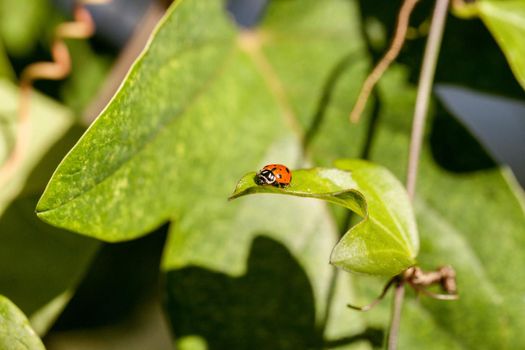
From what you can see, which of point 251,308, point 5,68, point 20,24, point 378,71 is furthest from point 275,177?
point 20,24

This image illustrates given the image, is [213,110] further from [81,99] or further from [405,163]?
[81,99]

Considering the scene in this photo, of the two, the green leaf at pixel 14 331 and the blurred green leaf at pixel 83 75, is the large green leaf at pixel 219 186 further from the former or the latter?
the blurred green leaf at pixel 83 75

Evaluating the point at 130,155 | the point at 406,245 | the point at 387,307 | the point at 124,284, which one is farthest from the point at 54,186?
the point at 124,284

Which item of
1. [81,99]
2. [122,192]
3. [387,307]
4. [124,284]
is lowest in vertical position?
[124,284]

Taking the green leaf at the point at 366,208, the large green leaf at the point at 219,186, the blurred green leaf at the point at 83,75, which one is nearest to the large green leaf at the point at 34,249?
the large green leaf at the point at 219,186

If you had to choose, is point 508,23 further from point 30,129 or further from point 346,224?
point 30,129

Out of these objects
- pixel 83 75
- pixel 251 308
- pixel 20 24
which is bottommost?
pixel 251 308

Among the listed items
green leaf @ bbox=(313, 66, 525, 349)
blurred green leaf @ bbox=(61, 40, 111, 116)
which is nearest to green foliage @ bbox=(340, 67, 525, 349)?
green leaf @ bbox=(313, 66, 525, 349)
